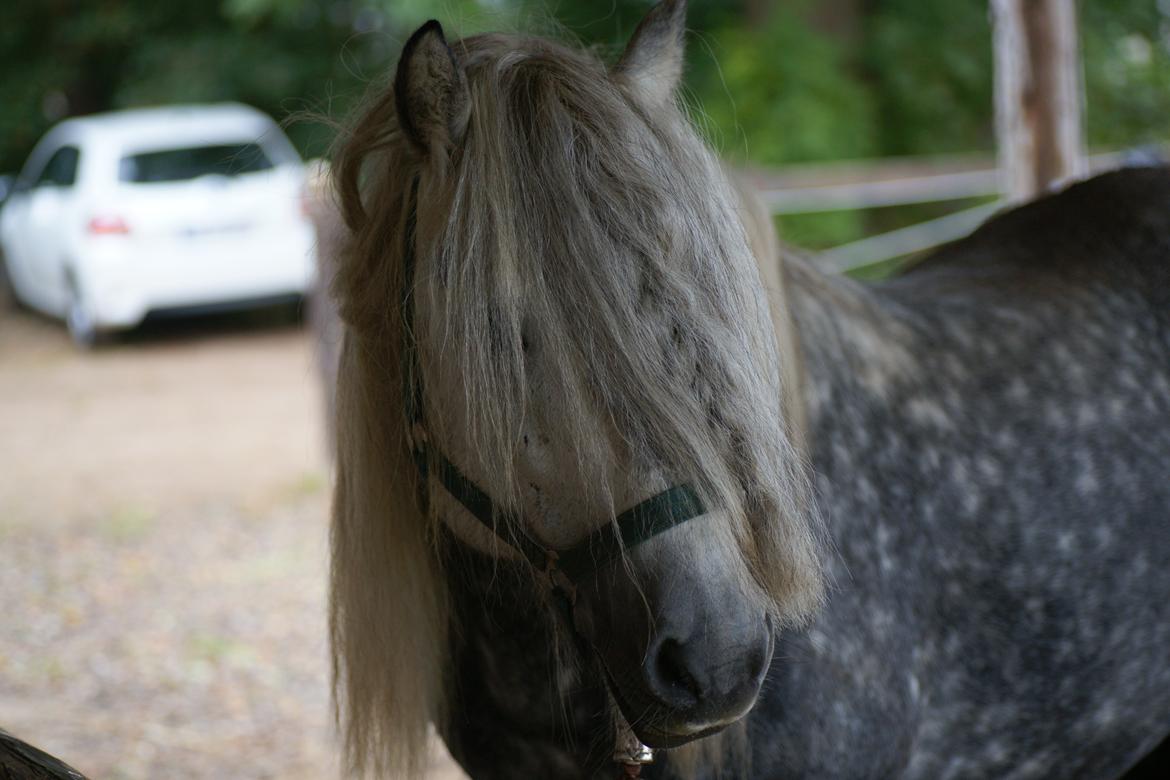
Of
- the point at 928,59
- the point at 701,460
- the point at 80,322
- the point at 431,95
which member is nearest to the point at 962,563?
the point at 701,460

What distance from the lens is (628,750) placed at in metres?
1.75

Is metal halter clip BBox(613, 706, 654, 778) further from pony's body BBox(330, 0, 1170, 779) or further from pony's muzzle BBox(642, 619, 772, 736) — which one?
pony's muzzle BBox(642, 619, 772, 736)

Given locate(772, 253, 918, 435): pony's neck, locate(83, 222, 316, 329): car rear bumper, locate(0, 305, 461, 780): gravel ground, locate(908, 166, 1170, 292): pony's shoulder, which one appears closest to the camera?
locate(772, 253, 918, 435): pony's neck

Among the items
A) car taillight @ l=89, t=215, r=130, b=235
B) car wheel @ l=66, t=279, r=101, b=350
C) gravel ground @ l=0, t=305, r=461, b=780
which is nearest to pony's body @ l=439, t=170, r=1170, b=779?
gravel ground @ l=0, t=305, r=461, b=780

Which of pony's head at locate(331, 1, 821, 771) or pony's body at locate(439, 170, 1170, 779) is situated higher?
pony's head at locate(331, 1, 821, 771)

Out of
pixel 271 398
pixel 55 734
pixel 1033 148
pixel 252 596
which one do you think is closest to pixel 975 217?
pixel 1033 148

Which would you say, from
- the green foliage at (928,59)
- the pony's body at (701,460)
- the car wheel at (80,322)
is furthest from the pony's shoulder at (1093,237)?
the car wheel at (80,322)

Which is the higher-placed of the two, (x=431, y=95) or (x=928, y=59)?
(x=431, y=95)

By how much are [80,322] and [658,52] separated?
10.6 metres

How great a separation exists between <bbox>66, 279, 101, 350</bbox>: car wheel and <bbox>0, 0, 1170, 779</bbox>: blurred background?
0.06 meters

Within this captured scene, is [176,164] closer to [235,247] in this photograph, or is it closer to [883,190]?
[235,247]

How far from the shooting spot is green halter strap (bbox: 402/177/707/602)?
1.48 m

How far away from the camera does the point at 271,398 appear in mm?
9344

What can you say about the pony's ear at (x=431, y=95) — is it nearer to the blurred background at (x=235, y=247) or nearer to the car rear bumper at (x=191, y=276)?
the blurred background at (x=235, y=247)
